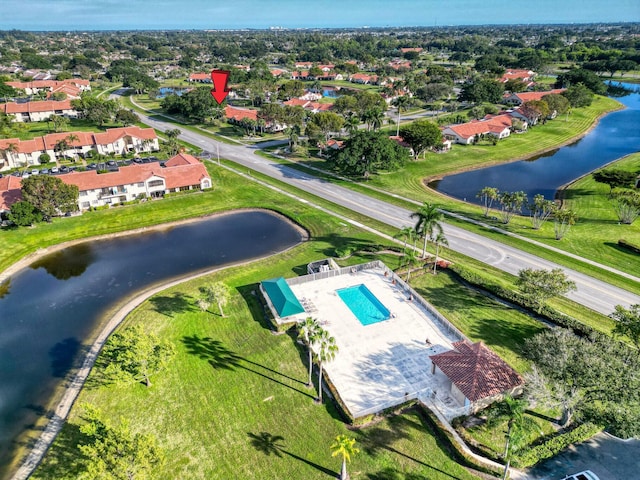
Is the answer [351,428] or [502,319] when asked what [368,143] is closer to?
[502,319]

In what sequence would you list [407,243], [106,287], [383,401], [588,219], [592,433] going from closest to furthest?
[592,433] < [383,401] < [106,287] < [407,243] < [588,219]

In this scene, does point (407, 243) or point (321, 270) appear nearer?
point (321, 270)

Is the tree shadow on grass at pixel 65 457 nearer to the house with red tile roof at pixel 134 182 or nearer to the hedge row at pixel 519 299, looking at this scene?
the hedge row at pixel 519 299

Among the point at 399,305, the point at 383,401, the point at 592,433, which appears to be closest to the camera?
the point at 592,433

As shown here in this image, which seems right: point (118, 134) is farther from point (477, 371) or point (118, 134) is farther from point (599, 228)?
point (599, 228)

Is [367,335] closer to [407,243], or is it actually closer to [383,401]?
[383,401]

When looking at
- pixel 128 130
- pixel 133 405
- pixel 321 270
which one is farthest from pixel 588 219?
pixel 128 130

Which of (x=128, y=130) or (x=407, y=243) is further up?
(x=128, y=130)
